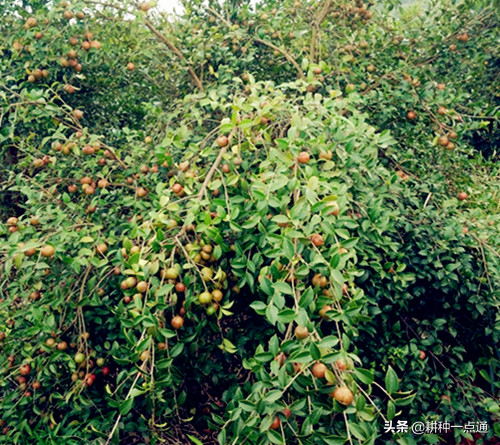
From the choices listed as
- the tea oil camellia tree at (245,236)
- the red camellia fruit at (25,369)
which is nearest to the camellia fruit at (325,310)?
the tea oil camellia tree at (245,236)

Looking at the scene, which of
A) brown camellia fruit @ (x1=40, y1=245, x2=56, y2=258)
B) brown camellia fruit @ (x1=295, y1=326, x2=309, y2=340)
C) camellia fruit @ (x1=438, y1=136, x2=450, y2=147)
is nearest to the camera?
brown camellia fruit @ (x1=295, y1=326, x2=309, y2=340)

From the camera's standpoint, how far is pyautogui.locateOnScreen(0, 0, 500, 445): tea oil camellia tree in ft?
5.23

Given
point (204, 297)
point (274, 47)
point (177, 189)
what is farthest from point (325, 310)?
point (274, 47)

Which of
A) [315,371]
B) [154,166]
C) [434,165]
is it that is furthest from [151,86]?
[315,371]

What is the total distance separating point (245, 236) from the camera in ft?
6.23

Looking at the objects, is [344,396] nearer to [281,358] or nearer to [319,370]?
[319,370]

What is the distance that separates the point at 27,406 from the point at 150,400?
3.66 feet

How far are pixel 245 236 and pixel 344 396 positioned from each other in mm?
782

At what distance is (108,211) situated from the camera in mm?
2646

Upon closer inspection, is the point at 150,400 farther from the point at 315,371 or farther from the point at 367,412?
the point at 367,412

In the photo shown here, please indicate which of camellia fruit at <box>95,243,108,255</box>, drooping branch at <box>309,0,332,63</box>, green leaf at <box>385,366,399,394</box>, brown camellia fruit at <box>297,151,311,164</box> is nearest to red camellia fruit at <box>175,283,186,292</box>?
camellia fruit at <box>95,243,108,255</box>

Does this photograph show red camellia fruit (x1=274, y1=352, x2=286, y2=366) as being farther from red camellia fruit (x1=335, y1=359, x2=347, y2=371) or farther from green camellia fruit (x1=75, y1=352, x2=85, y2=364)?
green camellia fruit (x1=75, y1=352, x2=85, y2=364)

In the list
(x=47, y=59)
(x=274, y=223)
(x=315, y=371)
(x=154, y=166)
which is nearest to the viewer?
(x=315, y=371)

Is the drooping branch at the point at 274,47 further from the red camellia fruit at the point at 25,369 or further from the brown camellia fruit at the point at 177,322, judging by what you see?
the red camellia fruit at the point at 25,369
